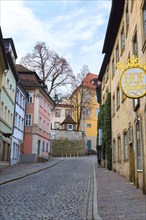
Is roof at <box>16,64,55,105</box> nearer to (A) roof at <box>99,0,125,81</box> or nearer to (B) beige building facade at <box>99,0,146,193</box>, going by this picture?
(A) roof at <box>99,0,125,81</box>

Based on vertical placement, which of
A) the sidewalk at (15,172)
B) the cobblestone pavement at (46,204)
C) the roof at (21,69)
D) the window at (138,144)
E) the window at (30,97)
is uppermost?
the roof at (21,69)

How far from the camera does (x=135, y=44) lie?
14.5 metres

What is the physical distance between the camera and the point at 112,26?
20.8 metres

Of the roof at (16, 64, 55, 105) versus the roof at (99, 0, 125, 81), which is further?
the roof at (16, 64, 55, 105)

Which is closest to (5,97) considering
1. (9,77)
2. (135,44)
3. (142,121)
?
(9,77)

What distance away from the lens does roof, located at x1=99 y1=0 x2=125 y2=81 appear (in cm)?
1838

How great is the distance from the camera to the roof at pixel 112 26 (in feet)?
60.3

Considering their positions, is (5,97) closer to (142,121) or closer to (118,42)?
(118,42)

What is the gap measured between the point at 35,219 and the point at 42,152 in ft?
116

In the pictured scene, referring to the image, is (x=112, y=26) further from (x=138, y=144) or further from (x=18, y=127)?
(x=18, y=127)

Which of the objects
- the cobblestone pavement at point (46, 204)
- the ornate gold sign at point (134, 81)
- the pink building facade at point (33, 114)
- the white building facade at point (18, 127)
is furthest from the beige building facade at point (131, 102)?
the pink building facade at point (33, 114)

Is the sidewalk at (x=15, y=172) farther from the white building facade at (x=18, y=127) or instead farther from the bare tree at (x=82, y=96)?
the bare tree at (x=82, y=96)

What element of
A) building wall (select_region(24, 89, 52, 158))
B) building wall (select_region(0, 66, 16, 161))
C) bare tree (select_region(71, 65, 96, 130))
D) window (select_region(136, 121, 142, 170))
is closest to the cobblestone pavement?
window (select_region(136, 121, 142, 170))

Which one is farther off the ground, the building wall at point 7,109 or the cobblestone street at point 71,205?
the building wall at point 7,109
